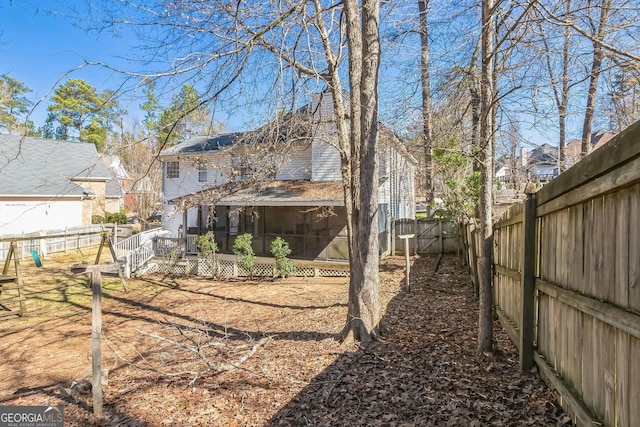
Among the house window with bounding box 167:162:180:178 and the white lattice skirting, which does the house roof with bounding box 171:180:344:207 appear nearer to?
the white lattice skirting

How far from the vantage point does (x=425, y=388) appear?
3.83 meters

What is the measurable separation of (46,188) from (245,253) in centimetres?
→ 1543

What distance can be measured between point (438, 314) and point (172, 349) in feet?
16.7

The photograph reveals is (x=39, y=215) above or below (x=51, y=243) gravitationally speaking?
above

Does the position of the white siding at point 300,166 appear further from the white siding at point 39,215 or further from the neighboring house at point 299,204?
the white siding at point 39,215

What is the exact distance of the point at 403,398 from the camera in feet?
12.2

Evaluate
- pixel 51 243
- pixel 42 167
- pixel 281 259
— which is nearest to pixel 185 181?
pixel 51 243

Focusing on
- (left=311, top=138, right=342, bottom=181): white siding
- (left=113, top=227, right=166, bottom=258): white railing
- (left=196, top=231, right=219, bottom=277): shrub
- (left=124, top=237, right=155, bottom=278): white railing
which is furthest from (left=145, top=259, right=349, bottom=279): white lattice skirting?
(left=311, top=138, right=342, bottom=181): white siding

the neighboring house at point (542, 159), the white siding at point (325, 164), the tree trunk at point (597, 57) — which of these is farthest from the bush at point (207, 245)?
the tree trunk at point (597, 57)

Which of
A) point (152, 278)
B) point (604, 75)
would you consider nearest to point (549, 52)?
point (604, 75)

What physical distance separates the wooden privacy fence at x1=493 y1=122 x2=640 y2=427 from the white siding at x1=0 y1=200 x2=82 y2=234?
2194 centimetres

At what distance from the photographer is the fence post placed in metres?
3.36

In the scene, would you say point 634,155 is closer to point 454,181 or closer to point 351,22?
point 351,22

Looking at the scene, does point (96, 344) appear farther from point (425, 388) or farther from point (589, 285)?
point (589, 285)
